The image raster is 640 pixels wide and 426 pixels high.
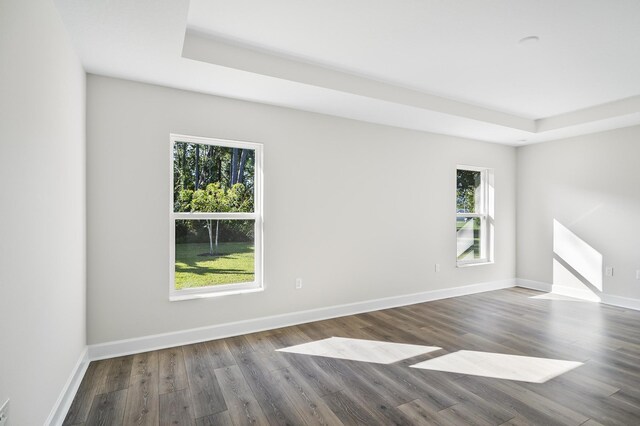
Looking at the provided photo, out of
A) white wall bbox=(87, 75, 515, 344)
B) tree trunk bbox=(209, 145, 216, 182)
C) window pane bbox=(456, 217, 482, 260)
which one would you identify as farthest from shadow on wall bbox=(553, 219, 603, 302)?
tree trunk bbox=(209, 145, 216, 182)

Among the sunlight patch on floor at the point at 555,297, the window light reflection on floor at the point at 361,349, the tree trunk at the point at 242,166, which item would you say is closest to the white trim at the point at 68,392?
the window light reflection on floor at the point at 361,349

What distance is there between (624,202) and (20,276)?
6365mm

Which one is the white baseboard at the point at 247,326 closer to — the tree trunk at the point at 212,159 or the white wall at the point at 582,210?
the tree trunk at the point at 212,159

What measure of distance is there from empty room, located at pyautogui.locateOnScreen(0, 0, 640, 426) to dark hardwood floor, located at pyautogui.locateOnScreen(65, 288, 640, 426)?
0.8 inches

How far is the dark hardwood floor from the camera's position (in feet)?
6.71

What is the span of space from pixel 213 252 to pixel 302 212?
107 centimetres

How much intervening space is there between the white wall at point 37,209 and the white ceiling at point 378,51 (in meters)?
0.45

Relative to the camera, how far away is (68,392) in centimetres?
217

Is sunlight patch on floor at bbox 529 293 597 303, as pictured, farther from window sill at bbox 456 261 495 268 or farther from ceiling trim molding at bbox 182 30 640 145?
ceiling trim molding at bbox 182 30 640 145

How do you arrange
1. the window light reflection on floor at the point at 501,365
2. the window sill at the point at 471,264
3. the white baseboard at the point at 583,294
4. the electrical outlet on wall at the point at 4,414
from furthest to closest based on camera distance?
the window sill at the point at 471,264 < the white baseboard at the point at 583,294 < the window light reflection on floor at the point at 501,365 < the electrical outlet on wall at the point at 4,414

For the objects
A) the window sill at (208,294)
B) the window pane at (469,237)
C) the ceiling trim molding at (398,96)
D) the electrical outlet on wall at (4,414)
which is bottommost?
the window sill at (208,294)

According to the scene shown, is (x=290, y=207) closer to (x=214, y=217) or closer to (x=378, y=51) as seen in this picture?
(x=214, y=217)

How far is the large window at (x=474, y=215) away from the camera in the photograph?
5.27m

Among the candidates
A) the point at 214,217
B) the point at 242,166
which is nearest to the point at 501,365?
the point at 214,217
